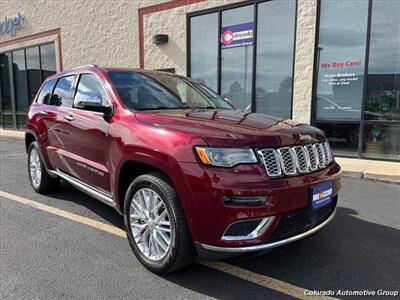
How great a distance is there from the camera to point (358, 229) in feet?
14.2

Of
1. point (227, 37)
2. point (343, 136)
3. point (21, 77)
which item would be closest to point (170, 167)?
point (343, 136)

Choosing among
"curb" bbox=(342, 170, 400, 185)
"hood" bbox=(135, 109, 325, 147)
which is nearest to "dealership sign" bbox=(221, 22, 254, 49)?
"curb" bbox=(342, 170, 400, 185)

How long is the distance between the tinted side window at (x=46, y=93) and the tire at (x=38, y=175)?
0.67 m

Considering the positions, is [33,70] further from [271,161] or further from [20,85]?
[271,161]

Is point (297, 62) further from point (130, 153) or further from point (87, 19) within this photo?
point (87, 19)

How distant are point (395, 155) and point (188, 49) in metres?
6.47

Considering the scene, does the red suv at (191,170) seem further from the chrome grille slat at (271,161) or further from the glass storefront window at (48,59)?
the glass storefront window at (48,59)

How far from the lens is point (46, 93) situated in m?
5.58

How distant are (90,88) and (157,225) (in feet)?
6.27

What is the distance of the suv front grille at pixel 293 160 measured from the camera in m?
2.85

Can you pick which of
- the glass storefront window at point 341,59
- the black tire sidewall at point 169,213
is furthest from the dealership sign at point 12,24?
the black tire sidewall at point 169,213

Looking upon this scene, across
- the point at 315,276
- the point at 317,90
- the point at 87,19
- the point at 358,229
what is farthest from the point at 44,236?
the point at 87,19

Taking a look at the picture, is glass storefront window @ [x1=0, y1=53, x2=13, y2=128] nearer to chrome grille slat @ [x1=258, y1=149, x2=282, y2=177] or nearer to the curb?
the curb

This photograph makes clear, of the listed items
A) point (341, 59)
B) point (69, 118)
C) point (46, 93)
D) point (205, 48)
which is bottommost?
point (69, 118)
